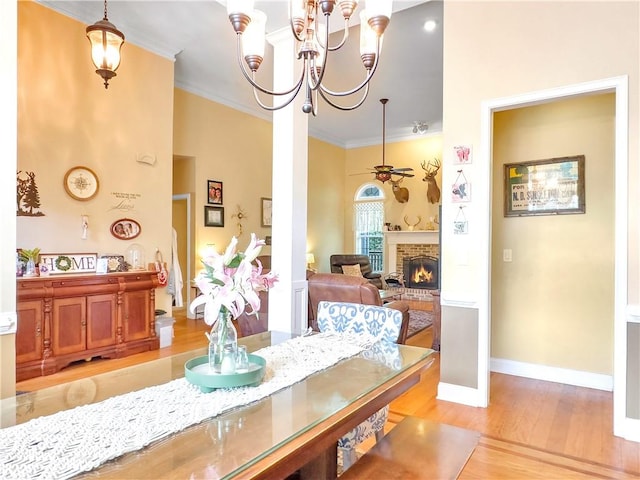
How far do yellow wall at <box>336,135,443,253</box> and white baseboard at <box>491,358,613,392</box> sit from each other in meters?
4.88

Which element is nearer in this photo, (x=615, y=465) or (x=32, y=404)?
(x=32, y=404)

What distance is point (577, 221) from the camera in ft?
11.2

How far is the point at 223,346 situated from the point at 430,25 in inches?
161

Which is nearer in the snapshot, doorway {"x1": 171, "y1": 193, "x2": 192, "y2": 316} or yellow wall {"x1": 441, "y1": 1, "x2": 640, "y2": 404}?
yellow wall {"x1": 441, "y1": 1, "x2": 640, "y2": 404}

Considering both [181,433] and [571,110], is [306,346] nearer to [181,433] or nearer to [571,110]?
[181,433]

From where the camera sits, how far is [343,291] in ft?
12.4

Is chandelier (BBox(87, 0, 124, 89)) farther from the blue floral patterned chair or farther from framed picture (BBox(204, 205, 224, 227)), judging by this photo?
framed picture (BBox(204, 205, 224, 227))

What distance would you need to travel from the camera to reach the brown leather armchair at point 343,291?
3617 mm

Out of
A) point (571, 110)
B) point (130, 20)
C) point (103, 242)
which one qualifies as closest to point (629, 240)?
point (571, 110)

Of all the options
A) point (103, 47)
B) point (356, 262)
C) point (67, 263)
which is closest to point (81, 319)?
point (67, 263)

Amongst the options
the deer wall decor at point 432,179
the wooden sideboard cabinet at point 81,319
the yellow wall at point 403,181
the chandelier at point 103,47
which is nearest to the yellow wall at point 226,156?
the wooden sideboard cabinet at point 81,319

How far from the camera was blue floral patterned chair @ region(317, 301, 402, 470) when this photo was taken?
1.84 metres

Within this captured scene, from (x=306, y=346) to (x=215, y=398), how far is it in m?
0.69

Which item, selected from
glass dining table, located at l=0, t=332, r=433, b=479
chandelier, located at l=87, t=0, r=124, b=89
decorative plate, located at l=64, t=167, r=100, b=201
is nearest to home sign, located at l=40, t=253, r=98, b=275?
decorative plate, located at l=64, t=167, r=100, b=201
